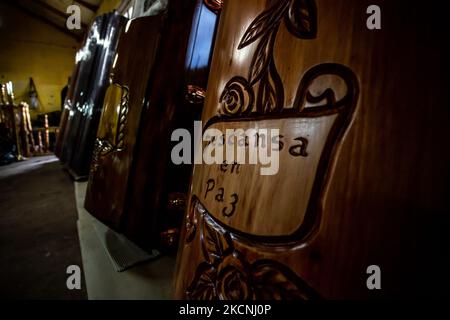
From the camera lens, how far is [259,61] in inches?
31.1

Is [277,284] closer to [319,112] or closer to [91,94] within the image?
[319,112]

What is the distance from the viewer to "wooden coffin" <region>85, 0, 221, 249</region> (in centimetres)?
159

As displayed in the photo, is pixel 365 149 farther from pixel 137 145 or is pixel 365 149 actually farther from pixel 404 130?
pixel 137 145

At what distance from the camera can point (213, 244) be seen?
821 mm

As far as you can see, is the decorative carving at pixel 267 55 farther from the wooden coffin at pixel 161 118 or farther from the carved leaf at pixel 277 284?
the wooden coffin at pixel 161 118

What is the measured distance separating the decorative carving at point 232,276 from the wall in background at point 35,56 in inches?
487

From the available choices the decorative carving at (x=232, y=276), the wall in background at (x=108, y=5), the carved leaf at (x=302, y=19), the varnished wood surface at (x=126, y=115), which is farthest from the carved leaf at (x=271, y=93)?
the wall in background at (x=108, y=5)

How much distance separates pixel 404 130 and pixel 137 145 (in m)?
1.61

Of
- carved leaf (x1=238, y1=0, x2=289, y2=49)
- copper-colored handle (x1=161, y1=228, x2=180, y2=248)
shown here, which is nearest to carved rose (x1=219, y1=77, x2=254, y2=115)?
carved leaf (x1=238, y1=0, x2=289, y2=49)

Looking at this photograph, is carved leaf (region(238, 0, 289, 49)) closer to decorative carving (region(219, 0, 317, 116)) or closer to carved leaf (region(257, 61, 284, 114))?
decorative carving (region(219, 0, 317, 116))

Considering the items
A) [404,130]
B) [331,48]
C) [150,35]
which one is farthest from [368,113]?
[150,35]

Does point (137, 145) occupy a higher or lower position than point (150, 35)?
lower

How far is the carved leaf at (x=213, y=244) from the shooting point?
771 mm
